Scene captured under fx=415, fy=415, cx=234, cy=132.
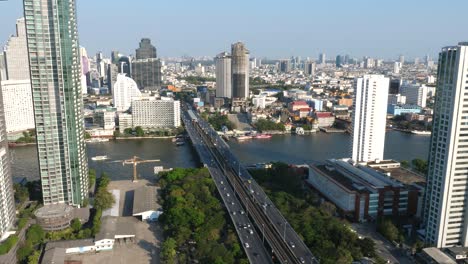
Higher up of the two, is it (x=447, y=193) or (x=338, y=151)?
(x=447, y=193)

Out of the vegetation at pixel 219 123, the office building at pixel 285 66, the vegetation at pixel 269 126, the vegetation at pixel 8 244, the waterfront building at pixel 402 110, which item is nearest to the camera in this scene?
the vegetation at pixel 8 244

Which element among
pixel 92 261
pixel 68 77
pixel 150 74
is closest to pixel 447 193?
pixel 92 261

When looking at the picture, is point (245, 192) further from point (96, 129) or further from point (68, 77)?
point (96, 129)

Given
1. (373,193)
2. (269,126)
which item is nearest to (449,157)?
(373,193)

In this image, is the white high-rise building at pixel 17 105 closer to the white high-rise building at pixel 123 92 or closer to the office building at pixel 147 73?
the white high-rise building at pixel 123 92

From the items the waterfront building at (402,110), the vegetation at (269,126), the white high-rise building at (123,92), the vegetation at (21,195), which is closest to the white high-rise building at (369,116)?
the vegetation at (269,126)

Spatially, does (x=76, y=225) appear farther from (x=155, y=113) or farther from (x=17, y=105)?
(x=17, y=105)

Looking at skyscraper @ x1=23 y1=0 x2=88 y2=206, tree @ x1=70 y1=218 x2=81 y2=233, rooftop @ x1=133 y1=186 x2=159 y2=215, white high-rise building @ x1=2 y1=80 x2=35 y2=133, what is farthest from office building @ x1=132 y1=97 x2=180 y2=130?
tree @ x1=70 y1=218 x2=81 y2=233
